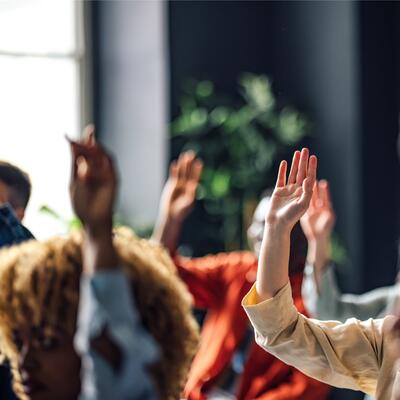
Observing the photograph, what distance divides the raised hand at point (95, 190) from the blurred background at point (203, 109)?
151 inches

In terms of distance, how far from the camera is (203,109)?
5461mm

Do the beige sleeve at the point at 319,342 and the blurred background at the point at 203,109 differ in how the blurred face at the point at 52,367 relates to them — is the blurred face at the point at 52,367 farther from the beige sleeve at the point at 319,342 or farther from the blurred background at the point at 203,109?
the blurred background at the point at 203,109

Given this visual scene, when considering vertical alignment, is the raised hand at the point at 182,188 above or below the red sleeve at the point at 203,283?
above

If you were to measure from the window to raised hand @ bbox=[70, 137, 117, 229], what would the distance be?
12.5 ft

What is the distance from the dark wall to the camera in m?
5.42

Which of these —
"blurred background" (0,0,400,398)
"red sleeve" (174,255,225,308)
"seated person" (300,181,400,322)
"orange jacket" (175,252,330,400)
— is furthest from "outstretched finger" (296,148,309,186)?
"blurred background" (0,0,400,398)

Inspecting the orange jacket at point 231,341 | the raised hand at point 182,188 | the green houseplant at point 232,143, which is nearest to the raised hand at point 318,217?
the orange jacket at point 231,341

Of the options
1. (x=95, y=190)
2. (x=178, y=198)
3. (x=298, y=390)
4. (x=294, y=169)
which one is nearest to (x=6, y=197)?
(x=178, y=198)

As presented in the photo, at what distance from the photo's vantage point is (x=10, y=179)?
2.59m

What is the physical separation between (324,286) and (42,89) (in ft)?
8.94

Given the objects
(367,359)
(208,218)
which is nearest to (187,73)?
(208,218)

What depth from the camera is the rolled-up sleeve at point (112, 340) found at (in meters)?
1.34

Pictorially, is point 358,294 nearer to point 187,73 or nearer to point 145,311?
point 187,73

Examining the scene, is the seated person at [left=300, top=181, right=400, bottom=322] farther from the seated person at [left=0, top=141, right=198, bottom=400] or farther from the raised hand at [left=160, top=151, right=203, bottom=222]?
the seated person at [left=0, top=141, right=198, bottom=400]
